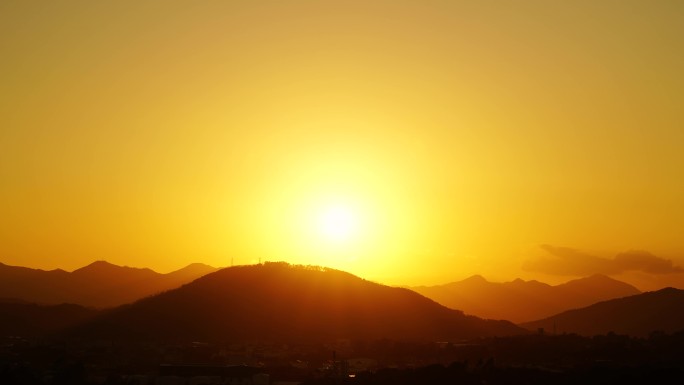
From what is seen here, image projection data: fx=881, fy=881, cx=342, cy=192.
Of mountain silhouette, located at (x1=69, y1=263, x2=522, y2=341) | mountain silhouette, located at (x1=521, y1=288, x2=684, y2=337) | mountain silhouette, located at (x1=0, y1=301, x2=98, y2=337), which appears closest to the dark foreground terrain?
mountain silhouette, located at (x1=69, y1=263, x2=522, y2=341)

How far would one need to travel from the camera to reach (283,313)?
342 ft

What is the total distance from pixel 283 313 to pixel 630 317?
61014 millimetres

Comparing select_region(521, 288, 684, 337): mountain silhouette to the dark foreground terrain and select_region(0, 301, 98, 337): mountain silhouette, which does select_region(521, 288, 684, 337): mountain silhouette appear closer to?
the dark foreground terrain

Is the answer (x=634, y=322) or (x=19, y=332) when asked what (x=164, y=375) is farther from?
(x=634, y=322)

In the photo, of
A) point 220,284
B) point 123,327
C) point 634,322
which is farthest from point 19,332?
point 634,322

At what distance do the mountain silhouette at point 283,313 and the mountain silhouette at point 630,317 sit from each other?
1942cm

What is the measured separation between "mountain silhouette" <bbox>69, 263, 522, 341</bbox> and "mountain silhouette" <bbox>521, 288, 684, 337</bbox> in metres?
→ 19.4

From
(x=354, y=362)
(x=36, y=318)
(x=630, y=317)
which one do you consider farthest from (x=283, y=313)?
(x=630, y=317)

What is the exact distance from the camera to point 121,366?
7156 cm

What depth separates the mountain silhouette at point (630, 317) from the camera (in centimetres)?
12600

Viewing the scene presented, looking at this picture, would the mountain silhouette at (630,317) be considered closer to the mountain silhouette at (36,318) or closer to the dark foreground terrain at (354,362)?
the dark foreground terrain at (354,362)

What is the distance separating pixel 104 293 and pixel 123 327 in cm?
10404

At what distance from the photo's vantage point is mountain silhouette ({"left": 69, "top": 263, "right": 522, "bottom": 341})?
9906cm

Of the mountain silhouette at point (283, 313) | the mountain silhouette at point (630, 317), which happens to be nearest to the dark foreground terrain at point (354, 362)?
the mountain silhouette at point (283, 313)
